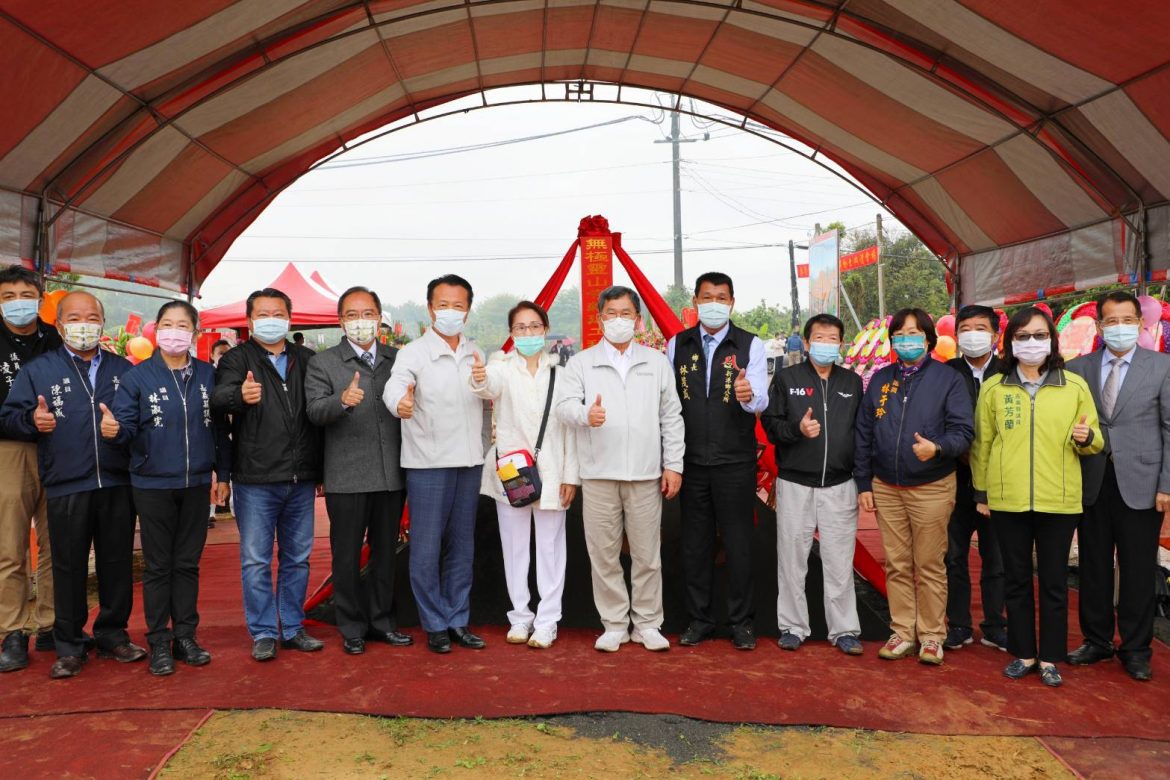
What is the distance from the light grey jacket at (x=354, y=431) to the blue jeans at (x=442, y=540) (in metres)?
0.14

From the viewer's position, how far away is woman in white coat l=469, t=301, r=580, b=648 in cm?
371

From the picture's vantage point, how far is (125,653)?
11.3 feet

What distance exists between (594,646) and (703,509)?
0.80m

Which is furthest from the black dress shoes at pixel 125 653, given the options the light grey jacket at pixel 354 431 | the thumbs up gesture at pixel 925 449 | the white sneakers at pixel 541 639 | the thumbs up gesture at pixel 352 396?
the thumbs up gesture at pixel 925 449

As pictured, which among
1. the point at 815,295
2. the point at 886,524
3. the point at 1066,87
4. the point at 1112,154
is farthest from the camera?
the point at 815,295

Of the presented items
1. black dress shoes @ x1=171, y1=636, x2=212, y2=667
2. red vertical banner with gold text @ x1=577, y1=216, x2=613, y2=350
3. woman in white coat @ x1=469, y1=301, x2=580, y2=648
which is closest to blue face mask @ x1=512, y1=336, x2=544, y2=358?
woman in white coat @ x1=469, y1=301, x2=580, y2=648

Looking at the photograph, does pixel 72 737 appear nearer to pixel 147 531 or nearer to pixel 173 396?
pixel 147 531

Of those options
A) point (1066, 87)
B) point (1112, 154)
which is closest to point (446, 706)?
point (1066, 87)

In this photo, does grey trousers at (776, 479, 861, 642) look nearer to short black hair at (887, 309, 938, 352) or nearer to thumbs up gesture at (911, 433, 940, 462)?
thumbs up gesture at (911, 433, 940, 462)

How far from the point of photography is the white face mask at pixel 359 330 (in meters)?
3.59

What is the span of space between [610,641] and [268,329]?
2.04 meters

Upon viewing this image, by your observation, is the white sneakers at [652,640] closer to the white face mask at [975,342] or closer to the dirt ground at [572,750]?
the dirt ground at [572,750]

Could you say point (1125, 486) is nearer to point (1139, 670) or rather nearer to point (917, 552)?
point (1139, 670)

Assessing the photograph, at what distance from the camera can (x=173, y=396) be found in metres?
3.34
